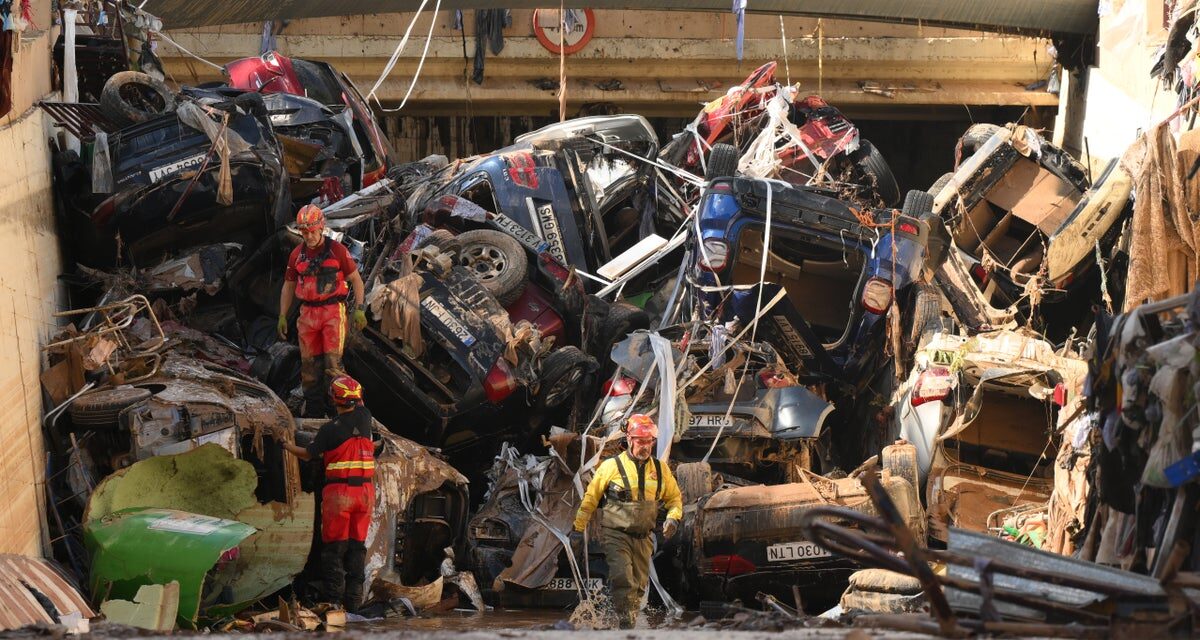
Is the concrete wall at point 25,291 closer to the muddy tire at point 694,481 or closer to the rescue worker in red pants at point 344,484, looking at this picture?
the rescue worker in red pants at point 344,484

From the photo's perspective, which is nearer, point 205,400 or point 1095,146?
point 205,400

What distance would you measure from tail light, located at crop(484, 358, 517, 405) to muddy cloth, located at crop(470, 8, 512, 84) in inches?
394

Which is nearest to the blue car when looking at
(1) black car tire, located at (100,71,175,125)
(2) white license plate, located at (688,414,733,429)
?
(2) white license plate, located at (688,414,733,429)

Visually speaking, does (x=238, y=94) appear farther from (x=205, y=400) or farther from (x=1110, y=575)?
(x=1110, y=575)

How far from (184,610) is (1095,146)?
11863 mm

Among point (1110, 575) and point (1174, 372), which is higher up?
point (1174, 372)

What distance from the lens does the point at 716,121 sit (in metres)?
16.0

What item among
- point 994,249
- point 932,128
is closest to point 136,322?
point 994,249

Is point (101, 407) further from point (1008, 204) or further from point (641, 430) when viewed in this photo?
point (1008, 204)

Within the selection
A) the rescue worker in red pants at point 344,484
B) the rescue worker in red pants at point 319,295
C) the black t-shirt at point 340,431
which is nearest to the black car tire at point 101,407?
the rescue worker in red pants at point 344,484

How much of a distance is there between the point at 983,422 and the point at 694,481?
2.22 metres

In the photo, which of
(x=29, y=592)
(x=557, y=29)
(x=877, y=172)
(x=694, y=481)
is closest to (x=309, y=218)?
(x=694, y=481)

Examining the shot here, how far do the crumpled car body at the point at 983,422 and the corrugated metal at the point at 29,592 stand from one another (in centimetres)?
539

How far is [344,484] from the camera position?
978 centimetres
